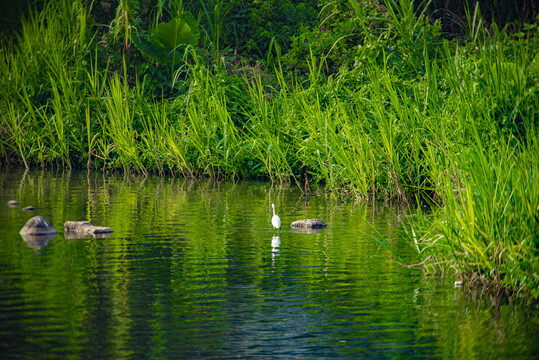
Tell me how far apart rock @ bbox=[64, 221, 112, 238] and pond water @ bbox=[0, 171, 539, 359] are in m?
0.09

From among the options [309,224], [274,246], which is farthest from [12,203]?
[274,246]

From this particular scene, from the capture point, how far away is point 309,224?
26.2 feet

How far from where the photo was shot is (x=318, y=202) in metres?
10.2

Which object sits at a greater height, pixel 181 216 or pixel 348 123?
pixel 348 123

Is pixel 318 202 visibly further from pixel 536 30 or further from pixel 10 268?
pixel 10 268

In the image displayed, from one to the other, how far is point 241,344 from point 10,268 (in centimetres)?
247

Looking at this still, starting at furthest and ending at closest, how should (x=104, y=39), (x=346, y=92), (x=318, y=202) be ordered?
(x=104, y=39), (x=346, y=92), (x=318, y=202)

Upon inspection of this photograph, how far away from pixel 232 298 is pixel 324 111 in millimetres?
7302

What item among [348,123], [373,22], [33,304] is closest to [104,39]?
[373,22]

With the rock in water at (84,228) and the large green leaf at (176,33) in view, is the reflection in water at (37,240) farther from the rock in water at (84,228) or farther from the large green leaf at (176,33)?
the large green leaf at (176,33)

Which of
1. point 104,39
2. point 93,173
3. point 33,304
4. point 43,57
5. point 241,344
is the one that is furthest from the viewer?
point 104,39

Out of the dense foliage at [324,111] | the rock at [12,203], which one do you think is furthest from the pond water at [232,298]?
the rock at [12,203]

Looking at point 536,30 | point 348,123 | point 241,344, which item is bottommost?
point 241,344

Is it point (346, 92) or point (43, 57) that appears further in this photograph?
point (43, 57)
